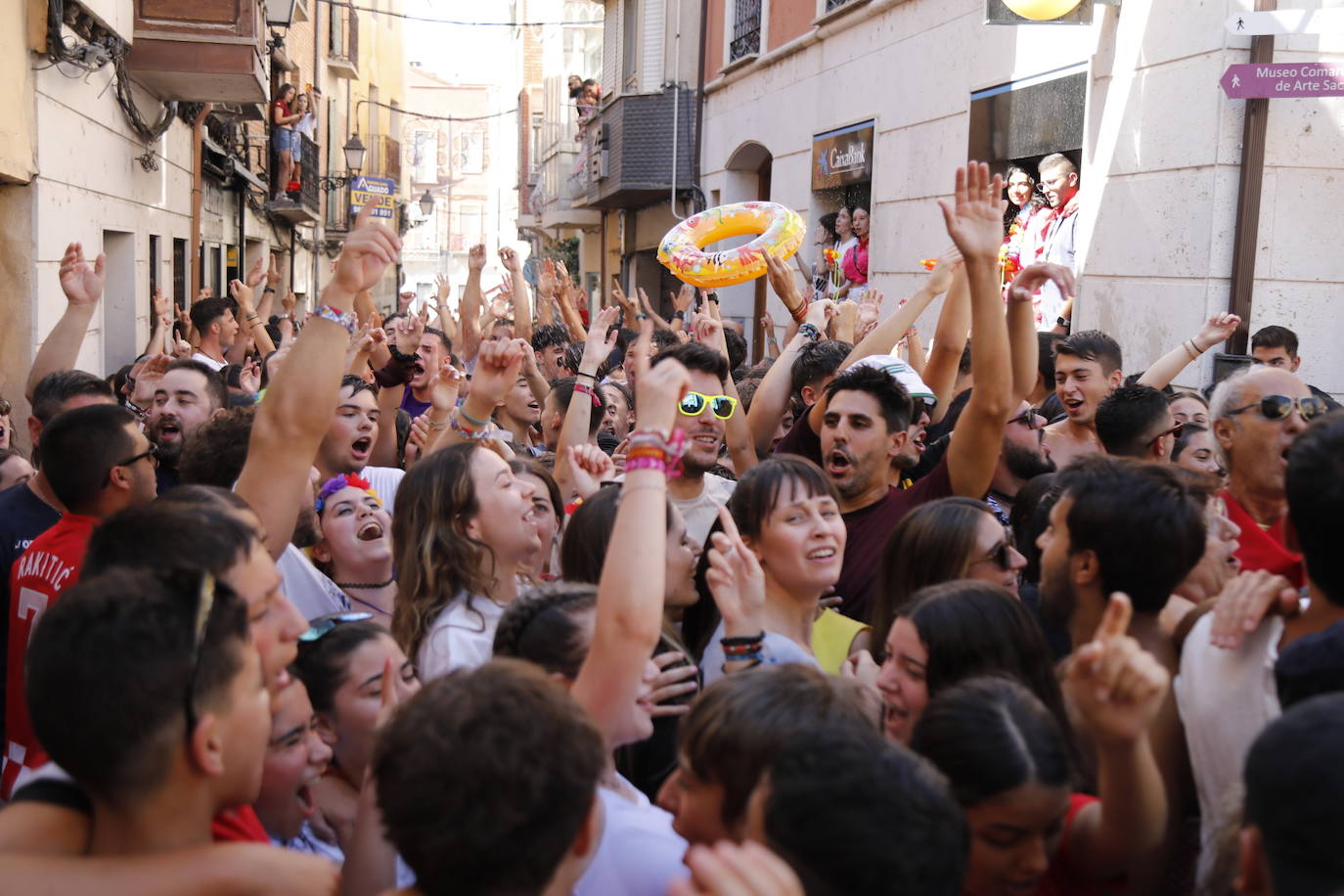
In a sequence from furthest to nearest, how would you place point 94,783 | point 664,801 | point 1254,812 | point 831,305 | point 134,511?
point 831,305 < point 134,511 < point 664,801 < point 94,783 < point 1254,812

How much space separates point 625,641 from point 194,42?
11887 millimetres

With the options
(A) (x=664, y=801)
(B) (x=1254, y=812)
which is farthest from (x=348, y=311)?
(B) (x=1254, y=812)

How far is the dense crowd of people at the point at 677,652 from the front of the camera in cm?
174

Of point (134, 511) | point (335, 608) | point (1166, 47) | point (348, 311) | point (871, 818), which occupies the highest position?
point (1166, 47)

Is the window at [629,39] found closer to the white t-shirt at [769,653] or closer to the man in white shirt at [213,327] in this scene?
the man in white shirt at [213,327]

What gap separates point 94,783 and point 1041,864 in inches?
58.3

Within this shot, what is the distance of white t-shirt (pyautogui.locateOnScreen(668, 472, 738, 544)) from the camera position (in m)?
4.62

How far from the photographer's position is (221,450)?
4059mm

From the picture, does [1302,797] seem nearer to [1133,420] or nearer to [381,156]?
[1133,420]

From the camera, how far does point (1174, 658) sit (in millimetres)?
2660

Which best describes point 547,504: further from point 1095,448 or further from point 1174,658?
point 1095,448

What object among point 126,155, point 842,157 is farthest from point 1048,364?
point 126,155

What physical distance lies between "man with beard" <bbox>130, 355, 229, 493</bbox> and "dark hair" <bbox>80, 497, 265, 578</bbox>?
2478 millimetres

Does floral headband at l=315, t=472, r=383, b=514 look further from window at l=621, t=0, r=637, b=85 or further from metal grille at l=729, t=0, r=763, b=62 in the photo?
window at l=621, t=0, r=637, b=85
